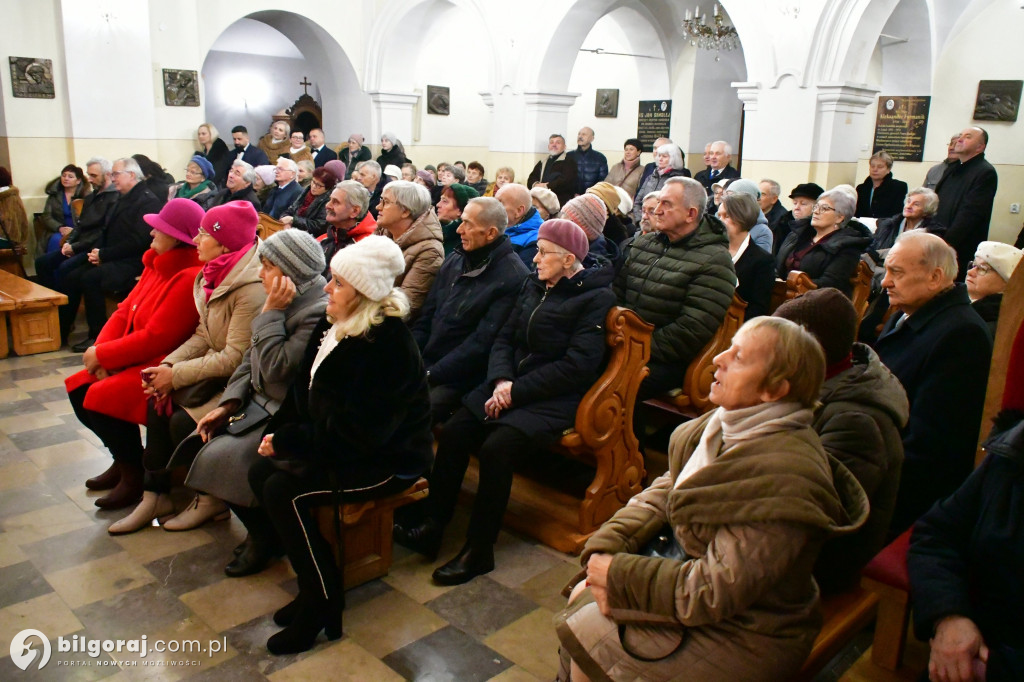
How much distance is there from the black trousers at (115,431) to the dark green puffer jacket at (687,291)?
2.45 metres

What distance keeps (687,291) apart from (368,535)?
6.01 feet

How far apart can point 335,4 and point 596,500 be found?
1110cm

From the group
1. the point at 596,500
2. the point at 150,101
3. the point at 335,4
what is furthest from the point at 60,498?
the point at 335,4

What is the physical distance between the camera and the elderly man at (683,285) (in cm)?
378

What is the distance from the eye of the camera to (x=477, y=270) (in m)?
3.80

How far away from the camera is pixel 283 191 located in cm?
753

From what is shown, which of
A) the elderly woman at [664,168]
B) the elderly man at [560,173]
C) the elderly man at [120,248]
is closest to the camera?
the elderly man at [120,248]

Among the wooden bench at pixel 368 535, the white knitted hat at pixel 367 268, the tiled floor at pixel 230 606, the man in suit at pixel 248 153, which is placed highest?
the man in suit at pixel 248 153

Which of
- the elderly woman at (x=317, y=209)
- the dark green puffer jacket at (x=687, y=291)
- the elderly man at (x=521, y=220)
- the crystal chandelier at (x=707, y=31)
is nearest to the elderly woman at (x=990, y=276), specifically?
the dark green puffer jacket at (x=687, y=291)

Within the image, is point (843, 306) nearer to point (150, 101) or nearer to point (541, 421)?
point (541, 421)

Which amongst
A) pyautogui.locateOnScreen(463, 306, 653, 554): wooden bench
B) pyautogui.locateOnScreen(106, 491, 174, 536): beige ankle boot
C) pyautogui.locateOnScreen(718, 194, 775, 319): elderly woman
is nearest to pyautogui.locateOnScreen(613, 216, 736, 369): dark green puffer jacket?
pyautogui.locateOnScreen(463, 306, 653, 554): wooden bench

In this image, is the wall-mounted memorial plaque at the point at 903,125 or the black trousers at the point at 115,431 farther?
the wall-mounted memorial plaque at the point at 903,125

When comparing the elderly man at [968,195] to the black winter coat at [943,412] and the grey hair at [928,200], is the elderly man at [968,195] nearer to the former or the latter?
the grey hair at [928,200]

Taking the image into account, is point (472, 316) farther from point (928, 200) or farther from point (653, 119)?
point (653, 119)
